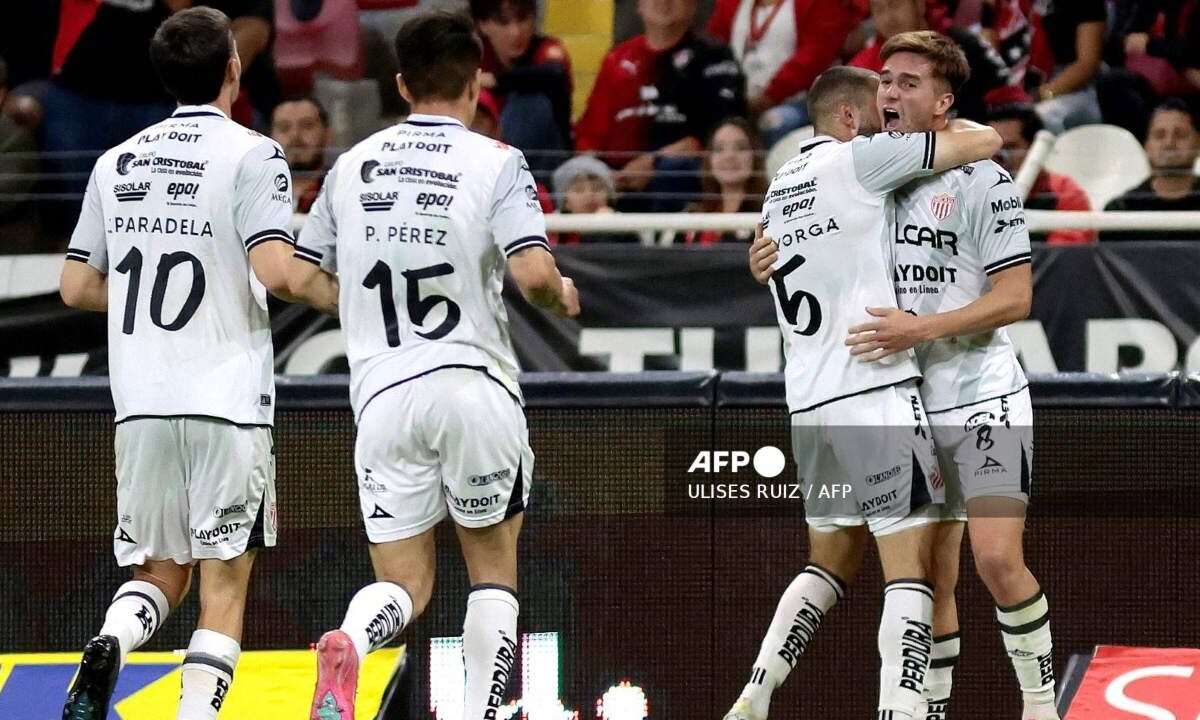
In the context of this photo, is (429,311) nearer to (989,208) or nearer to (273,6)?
(989,208)

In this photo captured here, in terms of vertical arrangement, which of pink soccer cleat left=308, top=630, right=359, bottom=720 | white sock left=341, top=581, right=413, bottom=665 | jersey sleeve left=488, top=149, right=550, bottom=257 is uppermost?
jersey sleeve left=488, top=149, right=550, bottom=257

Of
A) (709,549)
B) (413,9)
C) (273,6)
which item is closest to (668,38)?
(413,9)

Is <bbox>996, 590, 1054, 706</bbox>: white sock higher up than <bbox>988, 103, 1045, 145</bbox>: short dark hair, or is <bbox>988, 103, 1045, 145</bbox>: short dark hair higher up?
<bbox>988, 103, 1045, 145</bbox>: short dark hair

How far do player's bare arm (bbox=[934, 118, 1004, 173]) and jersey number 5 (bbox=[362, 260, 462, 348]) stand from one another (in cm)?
152

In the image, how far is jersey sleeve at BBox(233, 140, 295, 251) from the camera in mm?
4992

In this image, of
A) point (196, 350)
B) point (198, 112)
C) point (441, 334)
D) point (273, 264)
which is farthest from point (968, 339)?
point (198, 112)

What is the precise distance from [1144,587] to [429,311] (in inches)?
106

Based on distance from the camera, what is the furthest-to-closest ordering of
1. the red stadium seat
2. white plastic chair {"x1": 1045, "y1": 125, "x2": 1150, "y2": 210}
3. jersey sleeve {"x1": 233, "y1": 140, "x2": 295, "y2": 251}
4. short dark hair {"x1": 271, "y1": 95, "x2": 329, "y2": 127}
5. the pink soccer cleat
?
the red stadium seat < short dark hair {"x1": 271, "y1": 95, "x2": 329, "y2": 127} < white plastic chair {"x1": 1045, "y1": 125, "x2": 1150, "y2": 210} < jersey sleeve {"x1": 233, "y1": 140, "x2": 295, "y2": 251} < the pink soccer cleat

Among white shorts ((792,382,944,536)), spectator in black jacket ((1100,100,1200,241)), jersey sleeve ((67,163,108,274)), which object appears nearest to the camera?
white shorts ((792,382,944,536))

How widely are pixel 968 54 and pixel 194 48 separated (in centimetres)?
526

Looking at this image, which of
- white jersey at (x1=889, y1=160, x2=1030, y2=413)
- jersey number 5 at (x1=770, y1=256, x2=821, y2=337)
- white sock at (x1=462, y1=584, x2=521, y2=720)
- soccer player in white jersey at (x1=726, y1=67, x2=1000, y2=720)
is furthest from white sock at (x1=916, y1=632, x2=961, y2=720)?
white sock at (x1=462, y1=584, x2=521, y2=720)

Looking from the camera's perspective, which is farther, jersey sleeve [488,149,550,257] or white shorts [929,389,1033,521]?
white shorts [929,389,1033,521]

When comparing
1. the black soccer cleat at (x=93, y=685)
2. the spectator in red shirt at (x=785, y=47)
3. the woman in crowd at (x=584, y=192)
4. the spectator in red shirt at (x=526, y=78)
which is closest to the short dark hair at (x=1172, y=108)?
the spectator in red shirt at (x=785, y=47)

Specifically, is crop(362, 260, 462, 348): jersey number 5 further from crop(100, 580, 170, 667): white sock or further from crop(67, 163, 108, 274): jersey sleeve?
crop(100, 580, 170, 667): white sock
